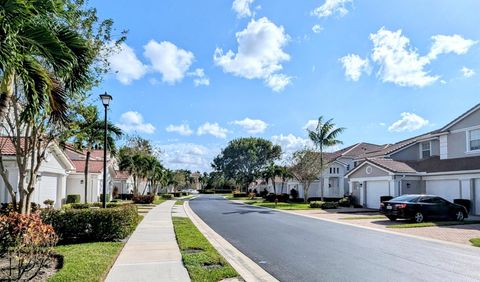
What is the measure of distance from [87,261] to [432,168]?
2523 centimetres

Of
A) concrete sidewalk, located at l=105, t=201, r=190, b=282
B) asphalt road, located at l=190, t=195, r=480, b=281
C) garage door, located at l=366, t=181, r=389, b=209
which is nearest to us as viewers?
concrete sidewalk, located at l=105, t=201, r=190, b=282

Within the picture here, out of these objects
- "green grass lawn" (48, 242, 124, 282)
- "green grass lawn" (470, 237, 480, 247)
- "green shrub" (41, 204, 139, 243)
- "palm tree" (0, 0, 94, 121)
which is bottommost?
"green grass lawn" (470, 237, 480, 247)

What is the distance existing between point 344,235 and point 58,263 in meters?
9.87

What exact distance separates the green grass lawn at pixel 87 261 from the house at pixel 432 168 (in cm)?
2139

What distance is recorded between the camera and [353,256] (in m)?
10.1

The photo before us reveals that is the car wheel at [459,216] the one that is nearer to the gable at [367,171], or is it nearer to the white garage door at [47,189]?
the gable at [367,171]

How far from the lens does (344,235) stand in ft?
47.7

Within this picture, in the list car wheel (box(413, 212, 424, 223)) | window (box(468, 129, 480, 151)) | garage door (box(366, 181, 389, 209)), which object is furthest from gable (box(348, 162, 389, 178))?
car wheel (box(413, 212, 424, 223))

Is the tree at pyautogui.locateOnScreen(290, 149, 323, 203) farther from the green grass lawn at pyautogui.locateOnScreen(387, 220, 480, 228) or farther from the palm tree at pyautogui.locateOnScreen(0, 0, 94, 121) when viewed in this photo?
the palm tree at pyautogui.locateOnScreen(0, 0, 94, 121)

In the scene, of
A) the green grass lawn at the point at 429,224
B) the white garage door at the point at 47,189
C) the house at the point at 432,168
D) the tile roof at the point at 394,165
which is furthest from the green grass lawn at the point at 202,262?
the tile roof at the point at 394,165

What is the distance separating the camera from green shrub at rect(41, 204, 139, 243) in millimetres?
11234

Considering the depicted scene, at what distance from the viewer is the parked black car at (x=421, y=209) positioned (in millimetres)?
19672

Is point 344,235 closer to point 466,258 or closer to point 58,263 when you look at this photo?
point 466,258

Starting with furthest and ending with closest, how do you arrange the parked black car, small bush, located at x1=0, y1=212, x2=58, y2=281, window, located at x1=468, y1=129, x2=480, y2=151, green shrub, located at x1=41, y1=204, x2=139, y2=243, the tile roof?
the tile roof → window, located at x1=468, y1=129, x2=480, y2=151 → the parked black car → green shrub, located at x1=41, y1=204, x2=139, y2=243 → small bush, located at x1=0, y1=212, x2=58, y2=281
